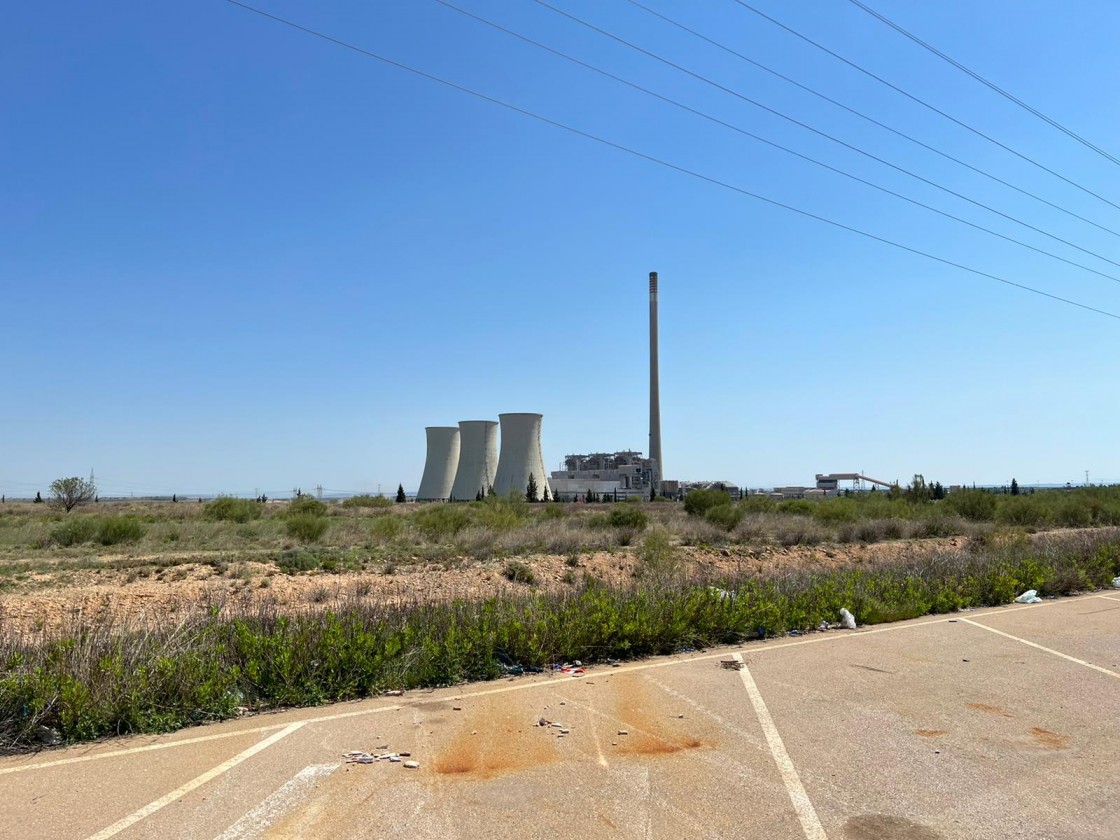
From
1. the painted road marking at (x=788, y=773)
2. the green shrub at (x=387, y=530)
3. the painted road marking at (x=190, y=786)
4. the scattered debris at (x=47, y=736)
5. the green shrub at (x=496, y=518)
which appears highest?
the green shrub at (x=496, y=518)

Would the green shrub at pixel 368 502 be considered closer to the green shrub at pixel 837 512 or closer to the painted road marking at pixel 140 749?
the green shrub at pixel 837 512

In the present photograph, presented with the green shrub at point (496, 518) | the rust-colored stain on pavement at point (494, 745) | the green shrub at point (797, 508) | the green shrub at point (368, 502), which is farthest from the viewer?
the green shrub at point (368, 502)

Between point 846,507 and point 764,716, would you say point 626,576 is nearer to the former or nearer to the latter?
point 764,716

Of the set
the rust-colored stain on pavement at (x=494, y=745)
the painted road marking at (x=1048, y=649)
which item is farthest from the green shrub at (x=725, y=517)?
the rust-colored stain on pavement at (x=494, y=745)

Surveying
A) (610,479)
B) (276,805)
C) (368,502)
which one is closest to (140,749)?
(276,805)

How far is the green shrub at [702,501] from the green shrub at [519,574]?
66.0 ft

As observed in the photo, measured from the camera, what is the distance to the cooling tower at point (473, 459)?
62.2 meters

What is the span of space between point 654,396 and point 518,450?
103ft

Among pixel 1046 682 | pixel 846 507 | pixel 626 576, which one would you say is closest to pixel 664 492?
pixel 846 507

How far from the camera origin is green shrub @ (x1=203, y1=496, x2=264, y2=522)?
116 ft

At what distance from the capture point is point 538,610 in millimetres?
8797

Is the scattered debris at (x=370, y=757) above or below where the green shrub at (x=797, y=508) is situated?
below

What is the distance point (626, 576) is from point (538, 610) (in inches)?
469

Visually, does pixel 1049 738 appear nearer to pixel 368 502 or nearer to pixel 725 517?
pixel 725 517
